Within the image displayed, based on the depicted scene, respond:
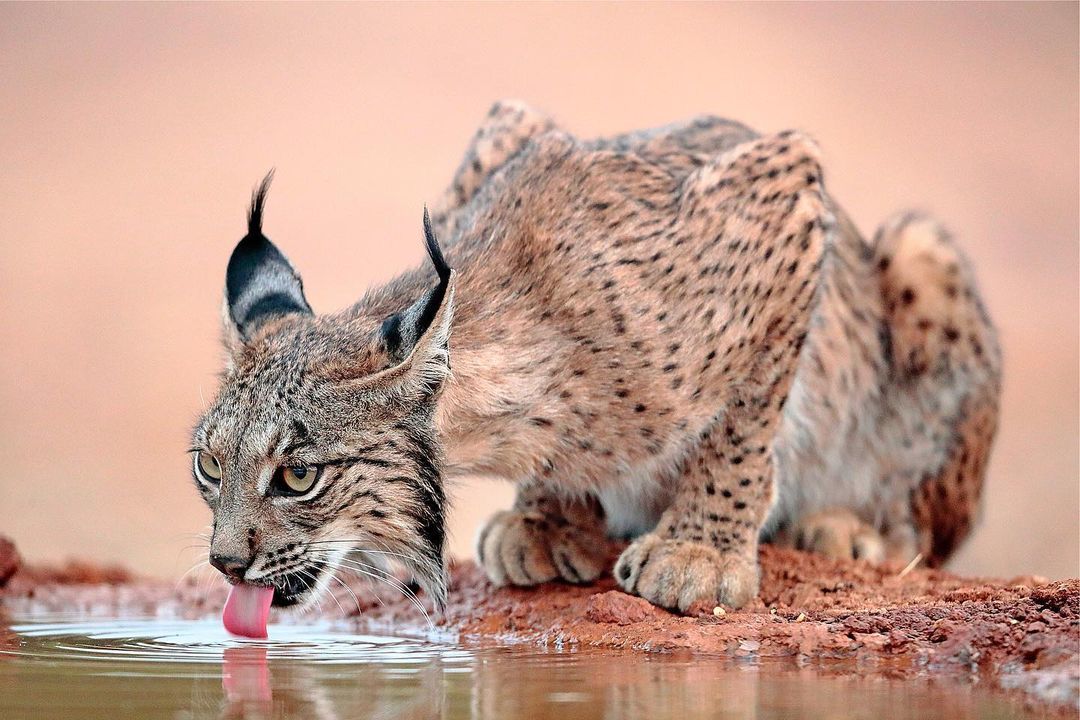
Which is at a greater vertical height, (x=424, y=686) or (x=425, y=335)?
(x=425, y=335)

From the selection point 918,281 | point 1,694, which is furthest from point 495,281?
point 918,281

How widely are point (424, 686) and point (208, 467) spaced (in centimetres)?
129

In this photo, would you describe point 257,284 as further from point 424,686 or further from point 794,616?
point 794,616

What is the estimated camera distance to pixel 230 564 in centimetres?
453

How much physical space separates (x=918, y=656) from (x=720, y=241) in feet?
6.51

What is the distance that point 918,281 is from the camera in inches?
277

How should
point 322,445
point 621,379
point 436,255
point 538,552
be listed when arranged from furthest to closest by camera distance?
point 538,552, point 621,379, point 322,445, point 436,255

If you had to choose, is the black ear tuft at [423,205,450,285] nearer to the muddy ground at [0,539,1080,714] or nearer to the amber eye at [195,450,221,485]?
the amber eye at [195,450,221,485]

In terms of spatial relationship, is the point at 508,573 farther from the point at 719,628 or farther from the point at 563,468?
the point at 719,628

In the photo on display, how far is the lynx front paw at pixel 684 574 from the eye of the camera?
5.25 m

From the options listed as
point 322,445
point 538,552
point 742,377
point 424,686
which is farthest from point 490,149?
point 424,686

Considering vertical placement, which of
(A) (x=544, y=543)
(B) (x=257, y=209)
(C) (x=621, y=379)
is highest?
(B) (x=257, y=209)

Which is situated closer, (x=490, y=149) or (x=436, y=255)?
(x=436, y=255)

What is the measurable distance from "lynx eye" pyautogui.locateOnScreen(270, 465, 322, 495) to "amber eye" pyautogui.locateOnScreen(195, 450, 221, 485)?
0.20m
